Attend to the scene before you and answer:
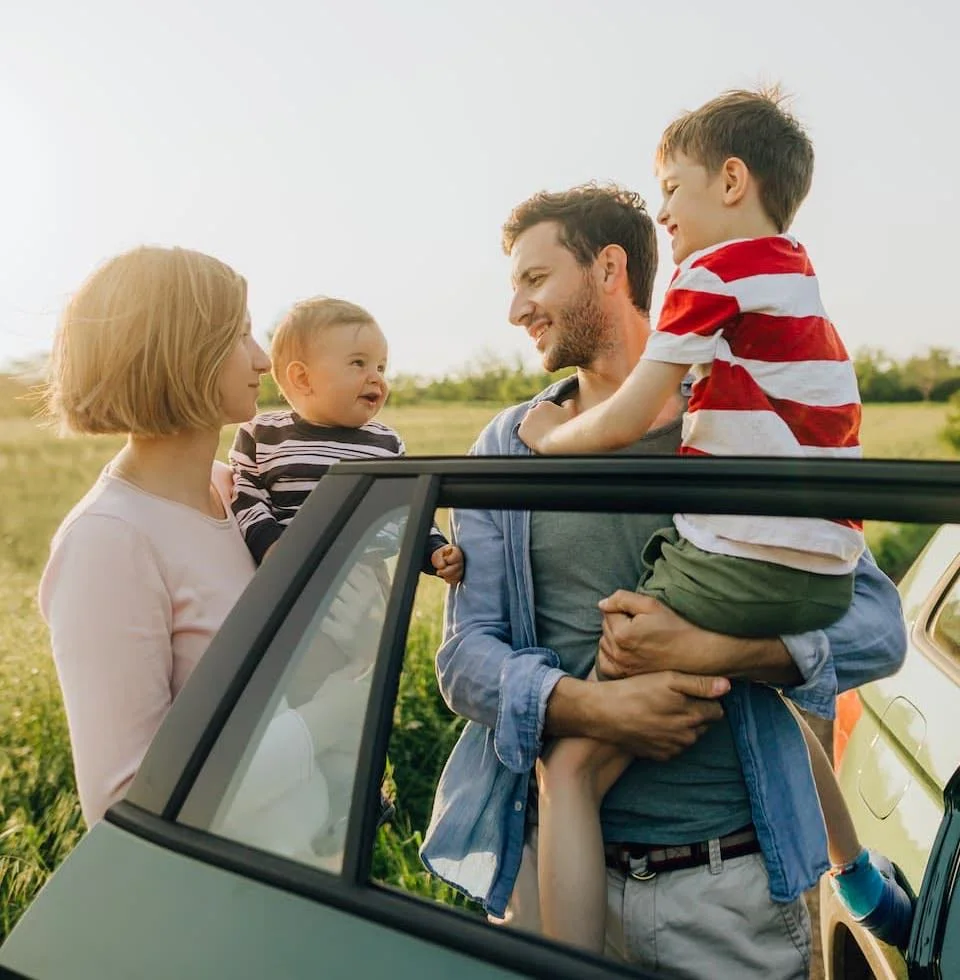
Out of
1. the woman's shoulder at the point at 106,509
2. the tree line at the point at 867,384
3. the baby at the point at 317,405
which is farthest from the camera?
the tree line at the point at 867,384

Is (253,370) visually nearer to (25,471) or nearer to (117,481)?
(117,481)

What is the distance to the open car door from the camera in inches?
57.2

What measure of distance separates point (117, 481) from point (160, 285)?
34 centimetres

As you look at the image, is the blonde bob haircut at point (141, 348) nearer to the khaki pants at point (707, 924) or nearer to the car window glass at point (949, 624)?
the khaki pants at point (707, 924)

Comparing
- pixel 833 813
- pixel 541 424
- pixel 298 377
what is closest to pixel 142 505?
pixel 541 424

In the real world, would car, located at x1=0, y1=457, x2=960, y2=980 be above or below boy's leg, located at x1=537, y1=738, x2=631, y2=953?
above

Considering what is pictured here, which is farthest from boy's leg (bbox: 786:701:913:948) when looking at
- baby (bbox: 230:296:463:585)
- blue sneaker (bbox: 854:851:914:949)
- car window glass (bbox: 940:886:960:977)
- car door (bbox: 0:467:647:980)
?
baby (bbox: 230:296:463:585)

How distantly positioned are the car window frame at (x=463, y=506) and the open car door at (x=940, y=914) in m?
0.74

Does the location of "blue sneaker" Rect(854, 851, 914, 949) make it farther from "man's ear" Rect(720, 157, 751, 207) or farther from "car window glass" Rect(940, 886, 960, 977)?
"man's ear" Rect(720, 157, 751, 207)

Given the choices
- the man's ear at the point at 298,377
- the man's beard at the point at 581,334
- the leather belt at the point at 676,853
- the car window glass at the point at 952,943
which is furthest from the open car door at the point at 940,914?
the man's ear at the point at 298,377

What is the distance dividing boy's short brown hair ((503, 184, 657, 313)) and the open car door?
3.91ft

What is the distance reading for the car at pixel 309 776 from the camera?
3.30 feet

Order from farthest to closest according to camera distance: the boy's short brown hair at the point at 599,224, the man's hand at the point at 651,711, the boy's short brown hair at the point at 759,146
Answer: the boy's short brown hair at the point at 599,224 < the boy's short brown hair at the point at 759,146 < the man's hand at the point at 651,711

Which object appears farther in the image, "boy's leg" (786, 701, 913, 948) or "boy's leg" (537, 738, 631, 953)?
"boy's leg" (786, 701, 913, 948)
